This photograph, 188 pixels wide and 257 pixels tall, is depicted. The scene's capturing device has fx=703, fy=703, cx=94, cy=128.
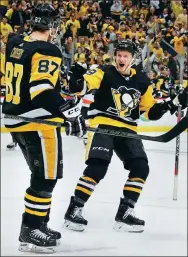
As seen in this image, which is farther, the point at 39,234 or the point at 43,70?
the point at 39,234

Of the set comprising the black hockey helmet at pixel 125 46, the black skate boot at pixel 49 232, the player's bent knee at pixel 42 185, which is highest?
the black hockey helmet at pixel 125 46

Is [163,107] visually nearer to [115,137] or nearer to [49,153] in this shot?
[115,137]

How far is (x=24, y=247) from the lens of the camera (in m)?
3.59

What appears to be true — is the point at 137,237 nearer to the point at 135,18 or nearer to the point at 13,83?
the point at 13,83

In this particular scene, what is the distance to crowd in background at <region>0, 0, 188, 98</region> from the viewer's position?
35.0 ft

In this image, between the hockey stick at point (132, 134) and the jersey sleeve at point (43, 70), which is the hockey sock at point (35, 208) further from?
the jersey sleeve at point (43, 70)

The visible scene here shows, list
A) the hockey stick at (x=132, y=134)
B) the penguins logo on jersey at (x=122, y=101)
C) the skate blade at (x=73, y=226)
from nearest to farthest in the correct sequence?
the hockey stick at (x=132, y=134), the skate blade at (x=73, y=226), the penguins logo on jersey at (x=122, y=101)

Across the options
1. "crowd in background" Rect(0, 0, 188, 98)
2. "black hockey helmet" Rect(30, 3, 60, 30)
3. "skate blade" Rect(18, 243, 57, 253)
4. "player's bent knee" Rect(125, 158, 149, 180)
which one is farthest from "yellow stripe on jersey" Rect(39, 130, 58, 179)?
"crowd in background" Rect(0, 0, 188, 98)

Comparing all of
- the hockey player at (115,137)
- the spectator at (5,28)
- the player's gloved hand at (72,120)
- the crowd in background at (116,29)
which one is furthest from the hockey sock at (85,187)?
the spectator at (5,28)

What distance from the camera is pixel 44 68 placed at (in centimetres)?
334

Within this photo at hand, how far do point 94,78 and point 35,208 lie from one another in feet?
3.29

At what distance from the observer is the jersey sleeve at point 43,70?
10.9ft

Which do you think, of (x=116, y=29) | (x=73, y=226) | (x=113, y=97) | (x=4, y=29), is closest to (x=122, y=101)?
(x=113, y=97)

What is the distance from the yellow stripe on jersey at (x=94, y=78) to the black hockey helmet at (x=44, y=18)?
605mm
